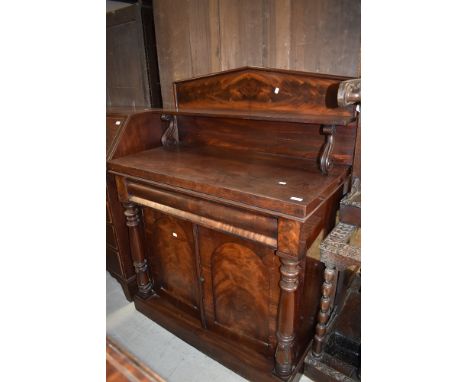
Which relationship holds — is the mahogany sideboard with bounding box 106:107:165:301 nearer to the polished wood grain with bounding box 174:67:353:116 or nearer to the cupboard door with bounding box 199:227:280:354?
the polished wood grain with bounding box 174:67:353:116

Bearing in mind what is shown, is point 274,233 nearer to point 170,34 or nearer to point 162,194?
point 162,194

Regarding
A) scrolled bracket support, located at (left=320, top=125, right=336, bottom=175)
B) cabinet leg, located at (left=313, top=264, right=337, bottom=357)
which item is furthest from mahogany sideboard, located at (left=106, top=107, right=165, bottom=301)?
cabinet leg, located at (left=313, top=264, right=337, bottom=357)

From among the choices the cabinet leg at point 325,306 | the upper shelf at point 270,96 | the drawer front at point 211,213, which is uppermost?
the upper shelf at point 270,96

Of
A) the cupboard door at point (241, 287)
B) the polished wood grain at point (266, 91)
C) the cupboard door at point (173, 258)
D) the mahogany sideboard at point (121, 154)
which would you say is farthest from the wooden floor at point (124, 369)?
the mahogany sideboard at point (121, 154)

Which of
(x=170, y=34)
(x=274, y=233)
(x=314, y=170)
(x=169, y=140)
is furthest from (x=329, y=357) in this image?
(x=170, y=34)

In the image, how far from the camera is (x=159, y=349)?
182 cm

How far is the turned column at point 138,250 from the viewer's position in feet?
5.91

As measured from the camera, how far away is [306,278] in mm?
1367

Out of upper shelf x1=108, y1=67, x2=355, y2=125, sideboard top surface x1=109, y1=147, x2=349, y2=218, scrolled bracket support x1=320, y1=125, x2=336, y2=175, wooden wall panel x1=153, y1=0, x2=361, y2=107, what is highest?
wooden wall panel x1=153, y1=0, x2=361, y2=107

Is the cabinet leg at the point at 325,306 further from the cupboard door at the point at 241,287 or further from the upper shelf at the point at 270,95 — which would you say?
the upper shelf at the point at 270,95

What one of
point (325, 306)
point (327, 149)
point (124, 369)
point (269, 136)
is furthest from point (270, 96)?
point (124, 369)

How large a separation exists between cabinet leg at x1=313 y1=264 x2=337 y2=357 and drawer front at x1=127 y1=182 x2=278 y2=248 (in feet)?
1.02

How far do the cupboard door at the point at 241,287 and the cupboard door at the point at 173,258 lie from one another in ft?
0.36

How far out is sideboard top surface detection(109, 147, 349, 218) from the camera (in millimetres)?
1138
